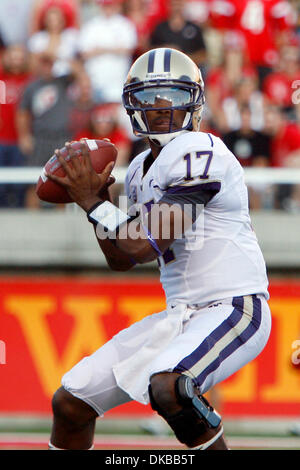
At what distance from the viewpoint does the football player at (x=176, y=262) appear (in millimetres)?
3664

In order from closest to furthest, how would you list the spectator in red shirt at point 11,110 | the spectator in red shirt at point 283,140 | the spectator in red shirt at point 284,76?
1. the spectator in red shirt at point 11,110
2. the spectator in red shirt at point 283,140
3. the spectator in red shirt at point 284,76

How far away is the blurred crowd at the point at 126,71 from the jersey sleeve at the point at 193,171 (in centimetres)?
354

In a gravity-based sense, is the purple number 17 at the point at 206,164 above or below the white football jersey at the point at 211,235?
above

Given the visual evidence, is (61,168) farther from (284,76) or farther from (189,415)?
(284,76)

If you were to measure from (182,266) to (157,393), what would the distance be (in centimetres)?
62

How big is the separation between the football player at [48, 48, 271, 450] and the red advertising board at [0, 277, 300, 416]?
3061 millimetres

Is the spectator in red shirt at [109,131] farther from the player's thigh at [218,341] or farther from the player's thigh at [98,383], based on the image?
the player's thigh at [218,341]

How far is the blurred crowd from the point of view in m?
7.54

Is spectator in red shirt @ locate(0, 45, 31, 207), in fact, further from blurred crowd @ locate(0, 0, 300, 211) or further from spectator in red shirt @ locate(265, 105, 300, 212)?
spectator in red shirt @ locate(265, 105, 300, 212)

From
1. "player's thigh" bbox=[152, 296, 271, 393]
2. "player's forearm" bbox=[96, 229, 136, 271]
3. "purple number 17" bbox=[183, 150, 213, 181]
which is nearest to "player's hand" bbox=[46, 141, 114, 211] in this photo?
"player's forearm" bbox=[96, 229, 136, 271]

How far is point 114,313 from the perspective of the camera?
725 centimetres

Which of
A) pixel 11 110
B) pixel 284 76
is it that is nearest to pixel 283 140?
pixel 284 76

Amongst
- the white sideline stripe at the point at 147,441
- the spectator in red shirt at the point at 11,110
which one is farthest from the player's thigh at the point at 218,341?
the spectator in red shirt at the point at 11,110

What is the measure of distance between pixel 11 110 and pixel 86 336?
206cm
